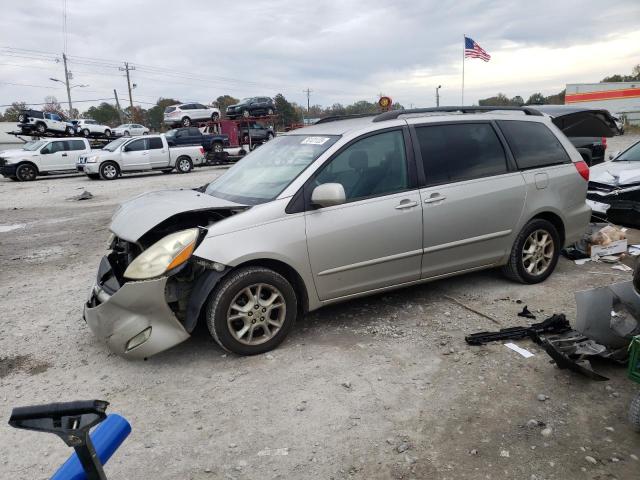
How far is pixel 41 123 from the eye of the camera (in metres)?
29.8

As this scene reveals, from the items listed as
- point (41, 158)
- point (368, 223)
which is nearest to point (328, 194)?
point (368, 223)

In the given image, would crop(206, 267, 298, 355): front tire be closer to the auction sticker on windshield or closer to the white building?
the auction sticker on windshield

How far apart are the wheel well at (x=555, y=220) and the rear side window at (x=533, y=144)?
1.63 feet

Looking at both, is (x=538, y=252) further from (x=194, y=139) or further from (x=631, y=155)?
(x=194, y=139)

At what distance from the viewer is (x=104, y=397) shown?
10.7ft

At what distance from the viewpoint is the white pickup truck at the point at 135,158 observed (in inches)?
754

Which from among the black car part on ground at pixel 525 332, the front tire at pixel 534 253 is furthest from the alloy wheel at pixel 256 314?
the front tire at pixel 534 253

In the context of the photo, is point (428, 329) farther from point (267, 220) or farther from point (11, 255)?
point (11, 255)

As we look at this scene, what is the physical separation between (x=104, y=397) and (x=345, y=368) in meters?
1.64

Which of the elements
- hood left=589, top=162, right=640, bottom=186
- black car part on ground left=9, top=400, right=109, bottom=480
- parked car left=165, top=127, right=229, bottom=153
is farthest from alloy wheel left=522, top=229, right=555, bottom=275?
parked car left=165, top=127, right=229, bottom=153

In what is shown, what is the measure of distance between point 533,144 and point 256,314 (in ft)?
10.9

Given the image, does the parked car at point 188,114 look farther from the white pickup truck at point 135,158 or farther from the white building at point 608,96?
the white building at point 608,96

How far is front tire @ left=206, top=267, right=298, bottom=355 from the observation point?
11.5 ft

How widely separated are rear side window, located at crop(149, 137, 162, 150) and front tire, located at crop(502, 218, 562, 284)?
59.0 feet
